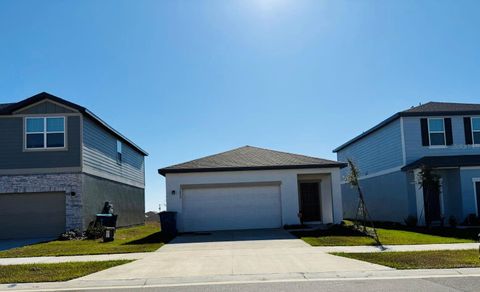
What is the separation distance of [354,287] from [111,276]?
5.14 m

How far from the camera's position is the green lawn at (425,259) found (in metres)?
10.3

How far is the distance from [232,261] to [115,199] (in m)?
15.5

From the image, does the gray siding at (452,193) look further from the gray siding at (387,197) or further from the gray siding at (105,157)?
the gray siding at (105,157)

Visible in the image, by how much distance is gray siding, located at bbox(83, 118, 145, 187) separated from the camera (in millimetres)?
20969

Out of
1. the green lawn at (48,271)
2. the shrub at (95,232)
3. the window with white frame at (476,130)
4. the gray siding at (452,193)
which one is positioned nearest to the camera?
the green lawn at (48,271)

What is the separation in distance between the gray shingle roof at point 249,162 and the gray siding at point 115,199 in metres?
3.44

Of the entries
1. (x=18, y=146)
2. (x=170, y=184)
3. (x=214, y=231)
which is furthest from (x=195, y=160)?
(x=18, y=146)

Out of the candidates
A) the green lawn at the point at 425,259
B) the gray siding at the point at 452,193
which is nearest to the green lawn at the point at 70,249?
the green lawn at the point at 425,259

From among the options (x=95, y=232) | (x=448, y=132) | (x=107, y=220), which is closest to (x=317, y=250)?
(x=95, y=232)

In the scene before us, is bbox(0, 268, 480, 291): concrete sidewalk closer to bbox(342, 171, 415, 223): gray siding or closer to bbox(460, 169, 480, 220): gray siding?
bbox(460, 169, 480, 220): gray siding

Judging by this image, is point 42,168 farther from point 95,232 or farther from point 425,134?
point 425,134

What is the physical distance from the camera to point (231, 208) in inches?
834

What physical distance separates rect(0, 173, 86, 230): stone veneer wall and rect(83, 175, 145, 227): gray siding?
40cm

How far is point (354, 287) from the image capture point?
27.2 ft
